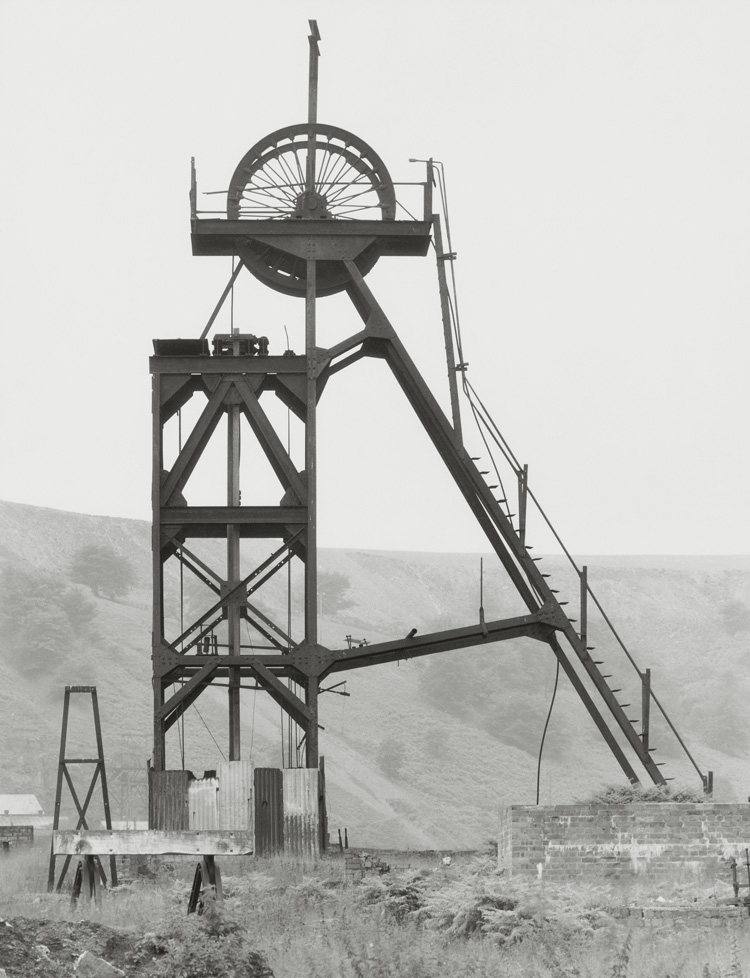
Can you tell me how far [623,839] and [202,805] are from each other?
7832mm

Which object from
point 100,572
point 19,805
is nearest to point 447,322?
point 19,805

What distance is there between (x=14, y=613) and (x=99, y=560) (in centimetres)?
1309

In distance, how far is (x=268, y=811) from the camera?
28422 millimetres

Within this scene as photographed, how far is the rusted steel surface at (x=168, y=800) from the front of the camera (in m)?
28.5

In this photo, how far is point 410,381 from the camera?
103ft

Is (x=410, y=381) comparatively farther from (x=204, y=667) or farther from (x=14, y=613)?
(x=14, y=613)

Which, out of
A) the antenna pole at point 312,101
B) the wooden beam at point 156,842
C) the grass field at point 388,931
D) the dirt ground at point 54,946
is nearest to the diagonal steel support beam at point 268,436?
the antenna pole at point 312,101

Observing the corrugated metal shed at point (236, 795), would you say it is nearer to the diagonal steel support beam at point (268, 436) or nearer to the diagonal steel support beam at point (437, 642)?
the diagonal steel support beam at point (437, 642)

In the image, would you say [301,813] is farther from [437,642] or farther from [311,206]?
[311,206]

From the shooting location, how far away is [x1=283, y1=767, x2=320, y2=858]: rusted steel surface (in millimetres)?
28297

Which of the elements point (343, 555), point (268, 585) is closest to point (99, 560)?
point (268, 585)

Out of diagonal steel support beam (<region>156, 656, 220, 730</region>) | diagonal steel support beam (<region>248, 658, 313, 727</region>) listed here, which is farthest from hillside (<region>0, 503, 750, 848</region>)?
diagonal steel support beam (<region>248, 658, 313, 727</region>)

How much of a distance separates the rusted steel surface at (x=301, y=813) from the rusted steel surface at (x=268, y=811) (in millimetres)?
98

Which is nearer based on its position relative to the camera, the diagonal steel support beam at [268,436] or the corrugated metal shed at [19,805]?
the diagonal steel support beam at [268,436]
